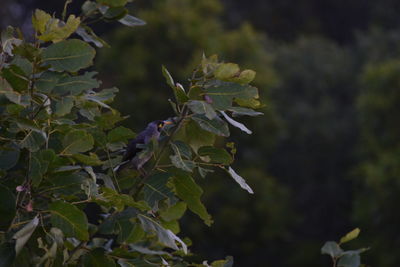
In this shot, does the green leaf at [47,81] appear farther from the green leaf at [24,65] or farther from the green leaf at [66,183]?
the green leaf at [66,183]

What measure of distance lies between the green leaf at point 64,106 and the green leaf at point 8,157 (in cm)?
A: 16

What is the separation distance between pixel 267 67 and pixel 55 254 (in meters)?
15.7

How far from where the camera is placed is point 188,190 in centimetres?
233

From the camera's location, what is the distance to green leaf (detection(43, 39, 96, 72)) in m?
2.06

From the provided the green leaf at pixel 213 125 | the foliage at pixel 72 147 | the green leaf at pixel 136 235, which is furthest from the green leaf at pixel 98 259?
the green leaf at pixel 213 125

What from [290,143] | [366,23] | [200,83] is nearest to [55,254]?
[200,83]

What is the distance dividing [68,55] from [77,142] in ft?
0.79

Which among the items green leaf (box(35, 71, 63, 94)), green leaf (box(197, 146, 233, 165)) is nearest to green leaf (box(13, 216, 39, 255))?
green leaf (box(35, 71, 63, 94))

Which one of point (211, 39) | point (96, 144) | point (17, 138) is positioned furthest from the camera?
point (211, 39)

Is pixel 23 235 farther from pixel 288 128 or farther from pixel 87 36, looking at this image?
pixel 288 128

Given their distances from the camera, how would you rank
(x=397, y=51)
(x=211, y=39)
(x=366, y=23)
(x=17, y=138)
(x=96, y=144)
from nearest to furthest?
1. (x=17, y=138)
2. (x=96, y=144)
3. (x=211, y=39)
4. (x=397, y=51)
5. (x=366, y=23)

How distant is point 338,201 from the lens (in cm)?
1959

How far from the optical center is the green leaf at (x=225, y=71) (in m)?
2.14

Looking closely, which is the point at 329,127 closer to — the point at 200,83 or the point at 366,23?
the point at 366,23
